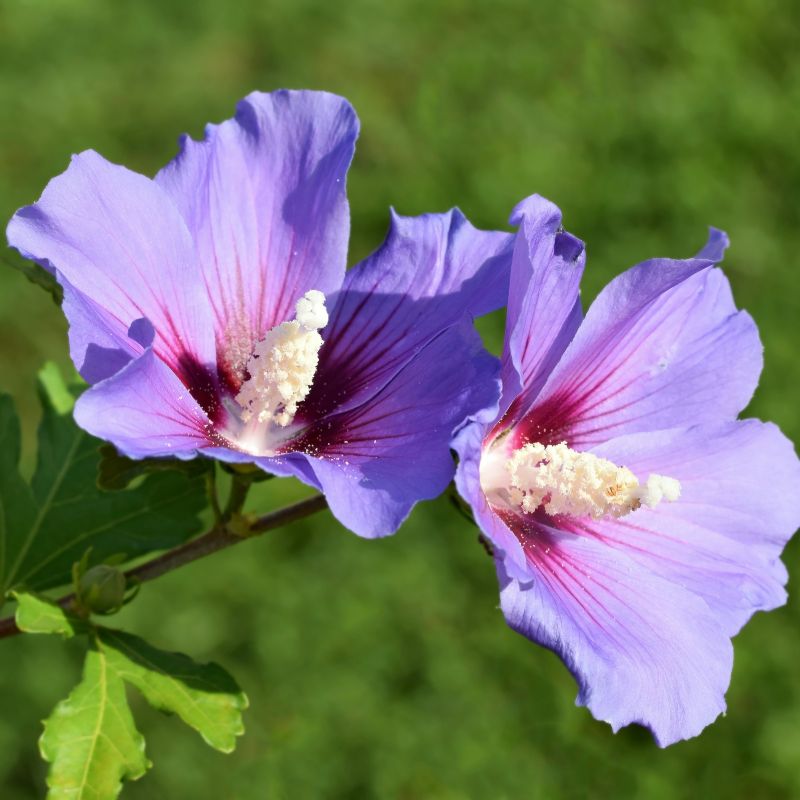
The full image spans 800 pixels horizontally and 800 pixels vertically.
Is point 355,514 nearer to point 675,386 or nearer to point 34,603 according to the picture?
point 34,603

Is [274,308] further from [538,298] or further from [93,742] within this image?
[93,742]

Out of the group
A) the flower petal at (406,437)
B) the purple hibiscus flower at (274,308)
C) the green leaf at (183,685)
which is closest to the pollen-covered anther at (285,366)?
the purple hibiscus flower at (274,308)

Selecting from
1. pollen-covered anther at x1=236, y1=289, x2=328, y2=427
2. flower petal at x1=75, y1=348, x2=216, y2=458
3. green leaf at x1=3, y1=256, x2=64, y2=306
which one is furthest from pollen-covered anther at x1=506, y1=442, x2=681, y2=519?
green leaf at x1=3, y1=256, x2=64, y2=306

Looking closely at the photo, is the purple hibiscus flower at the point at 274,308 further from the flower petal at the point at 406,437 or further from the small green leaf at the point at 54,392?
the small green leaf at the point at 54,392

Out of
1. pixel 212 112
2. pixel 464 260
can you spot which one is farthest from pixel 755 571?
pixel 212 112

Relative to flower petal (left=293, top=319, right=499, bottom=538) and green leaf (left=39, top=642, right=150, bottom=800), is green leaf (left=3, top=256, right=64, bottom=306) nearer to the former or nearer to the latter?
flower petal (left=293, top=319, right=499, bottom=538)

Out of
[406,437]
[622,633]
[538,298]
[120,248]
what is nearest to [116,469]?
[120,248]
